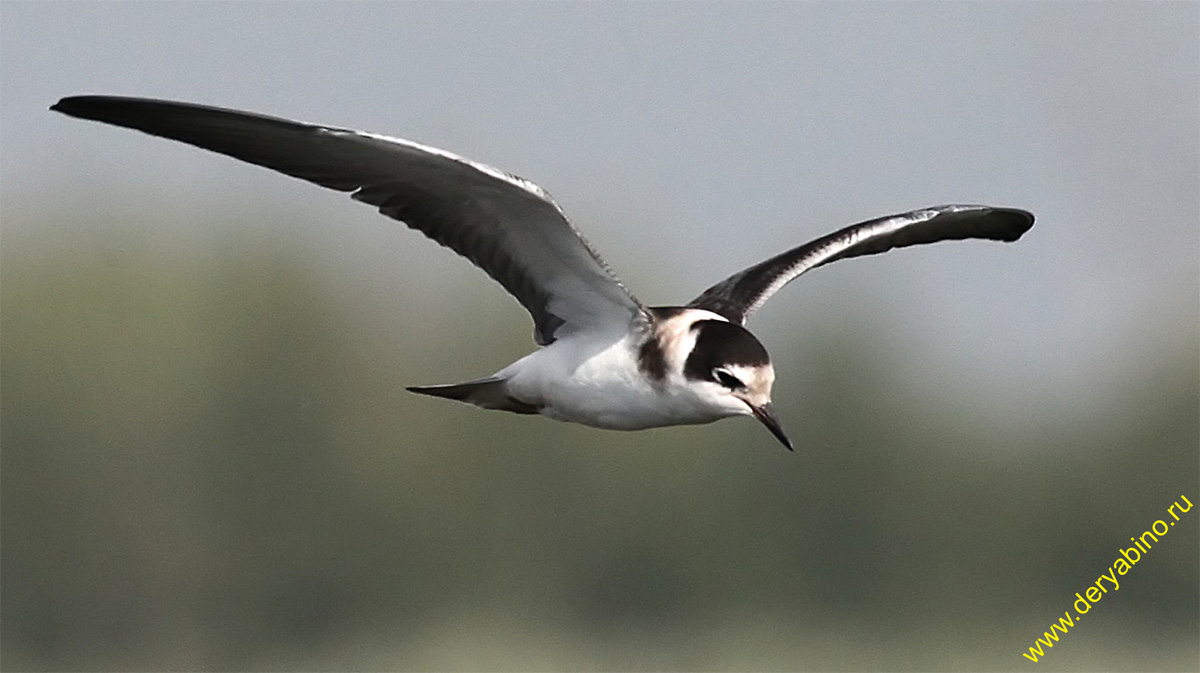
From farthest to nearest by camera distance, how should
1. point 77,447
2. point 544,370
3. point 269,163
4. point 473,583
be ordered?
point 473,583 → point 77,447 → point 544,370 → point 269,163

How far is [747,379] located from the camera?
413 inches

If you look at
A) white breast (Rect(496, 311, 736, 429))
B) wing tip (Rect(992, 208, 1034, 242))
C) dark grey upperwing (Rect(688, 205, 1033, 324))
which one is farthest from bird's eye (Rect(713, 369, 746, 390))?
wing tip (Rect(992, 208, 1034, 242))

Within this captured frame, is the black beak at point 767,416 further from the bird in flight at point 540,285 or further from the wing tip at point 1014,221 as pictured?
the wing tip at point 1014,221

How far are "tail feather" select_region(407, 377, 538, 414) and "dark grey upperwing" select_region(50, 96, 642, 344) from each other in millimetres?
377

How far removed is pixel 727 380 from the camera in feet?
34.3

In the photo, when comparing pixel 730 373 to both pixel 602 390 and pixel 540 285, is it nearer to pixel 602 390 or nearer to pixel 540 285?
pixel 602 390

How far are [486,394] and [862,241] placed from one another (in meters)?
2.59

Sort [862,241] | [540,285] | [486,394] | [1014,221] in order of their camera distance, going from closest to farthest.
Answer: [540,285], [486,394], [862,241], [1014,221]

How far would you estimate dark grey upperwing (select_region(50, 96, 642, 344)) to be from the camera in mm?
9711

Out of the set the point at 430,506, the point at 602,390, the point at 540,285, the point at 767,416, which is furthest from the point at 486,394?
the point at 430,506

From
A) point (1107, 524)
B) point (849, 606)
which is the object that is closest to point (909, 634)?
point (849, 606)

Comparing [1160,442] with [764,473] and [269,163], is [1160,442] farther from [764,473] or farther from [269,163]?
[269,163]

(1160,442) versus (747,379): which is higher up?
(747,379)

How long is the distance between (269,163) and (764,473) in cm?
4317
